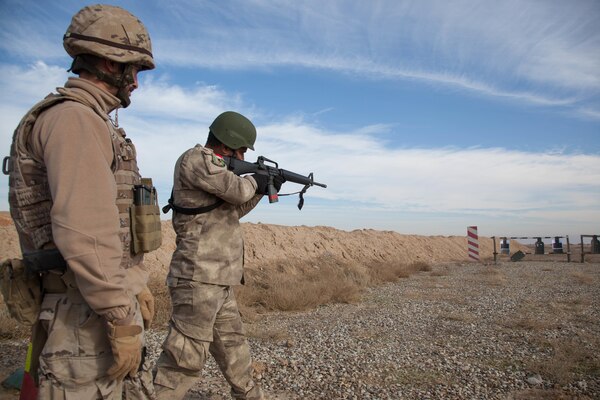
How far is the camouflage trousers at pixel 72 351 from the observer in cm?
144

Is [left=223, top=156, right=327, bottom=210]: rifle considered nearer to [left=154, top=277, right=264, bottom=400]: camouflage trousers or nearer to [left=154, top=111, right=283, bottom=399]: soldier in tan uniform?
[left=154, top=111, right=283, bottom=399]: soldier in tan uniform

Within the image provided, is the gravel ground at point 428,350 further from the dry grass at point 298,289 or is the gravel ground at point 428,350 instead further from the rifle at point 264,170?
the rifle at point 264,170

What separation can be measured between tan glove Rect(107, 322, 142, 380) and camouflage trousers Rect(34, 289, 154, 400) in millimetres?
55

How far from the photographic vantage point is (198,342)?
8.43 ft

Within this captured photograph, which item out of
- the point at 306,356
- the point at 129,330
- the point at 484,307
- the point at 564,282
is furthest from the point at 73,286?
the point at 564,282

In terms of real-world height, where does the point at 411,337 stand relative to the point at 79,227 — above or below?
below

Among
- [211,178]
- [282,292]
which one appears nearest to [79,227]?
[211,178]

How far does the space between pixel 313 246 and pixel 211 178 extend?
42.5ft

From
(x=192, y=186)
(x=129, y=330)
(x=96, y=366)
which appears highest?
(x=192, y=186)

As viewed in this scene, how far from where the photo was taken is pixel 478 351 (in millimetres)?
4664

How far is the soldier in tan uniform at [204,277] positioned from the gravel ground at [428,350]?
3.18ft

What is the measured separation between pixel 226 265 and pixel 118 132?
1.25 meters

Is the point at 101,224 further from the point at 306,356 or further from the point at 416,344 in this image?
the point at 416,344

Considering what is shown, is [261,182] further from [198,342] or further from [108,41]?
[108,41]
